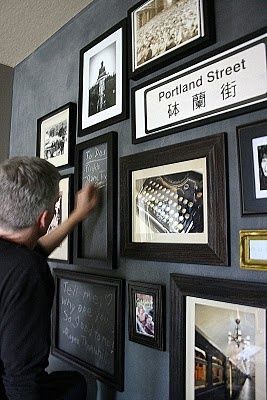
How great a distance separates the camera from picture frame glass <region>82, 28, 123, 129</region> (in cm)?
140

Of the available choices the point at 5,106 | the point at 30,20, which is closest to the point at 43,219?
the point at 30,20

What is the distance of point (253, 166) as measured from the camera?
94cm

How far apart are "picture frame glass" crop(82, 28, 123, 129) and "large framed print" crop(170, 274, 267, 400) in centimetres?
67

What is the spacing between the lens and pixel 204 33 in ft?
3.51

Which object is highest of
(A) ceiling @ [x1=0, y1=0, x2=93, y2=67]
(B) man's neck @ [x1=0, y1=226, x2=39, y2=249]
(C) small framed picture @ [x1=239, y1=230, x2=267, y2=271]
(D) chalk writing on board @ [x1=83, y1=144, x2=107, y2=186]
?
(A) ceiling @ [x1=0, y1=0, x2=93, y2=67]

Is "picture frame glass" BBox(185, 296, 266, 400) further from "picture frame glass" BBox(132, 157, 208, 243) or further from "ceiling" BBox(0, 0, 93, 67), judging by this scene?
"ceiling" BBox(0, 0, 93, 67)

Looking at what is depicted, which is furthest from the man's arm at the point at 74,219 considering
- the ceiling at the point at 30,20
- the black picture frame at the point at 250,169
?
Answer: the ceiling at the point at 30,20

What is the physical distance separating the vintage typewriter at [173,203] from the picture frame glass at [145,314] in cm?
21

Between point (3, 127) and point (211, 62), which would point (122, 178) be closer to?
point (211, 62)

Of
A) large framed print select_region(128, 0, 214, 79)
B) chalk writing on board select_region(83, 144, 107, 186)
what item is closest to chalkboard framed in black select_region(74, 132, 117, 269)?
chalk writing on board select_region(83, 144, 107, 186)

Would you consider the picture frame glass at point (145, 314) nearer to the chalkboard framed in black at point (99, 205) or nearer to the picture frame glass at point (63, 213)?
the chalkboard framed in black at point (99, 205)

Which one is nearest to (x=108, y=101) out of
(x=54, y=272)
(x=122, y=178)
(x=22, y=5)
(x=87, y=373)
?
(x=122, y=178)

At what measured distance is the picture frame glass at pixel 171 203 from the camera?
1063mm

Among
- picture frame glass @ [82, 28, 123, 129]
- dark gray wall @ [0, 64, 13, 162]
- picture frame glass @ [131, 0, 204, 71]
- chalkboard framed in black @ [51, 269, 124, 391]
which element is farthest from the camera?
dark gray wall @ [0, 64, 13, 162]
